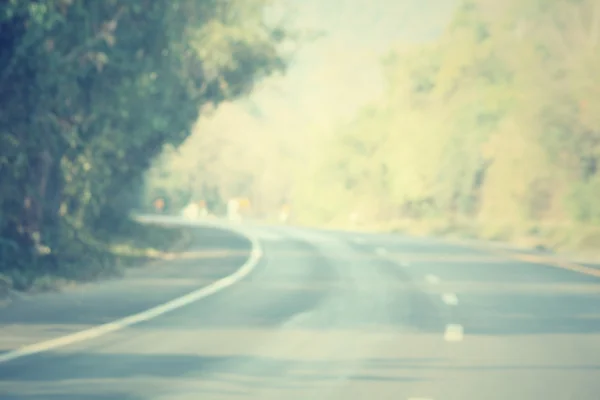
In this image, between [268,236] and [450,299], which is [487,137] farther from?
[450,299]

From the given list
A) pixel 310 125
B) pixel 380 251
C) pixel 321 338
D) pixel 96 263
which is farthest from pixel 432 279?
pixel 310 125

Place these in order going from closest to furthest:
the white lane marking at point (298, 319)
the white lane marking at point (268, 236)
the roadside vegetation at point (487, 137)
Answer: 1. the white lane marking at point (298, 319)
2. the white lane marking at point (268, 236)
3. the roadside vegetation at point (487, 137)

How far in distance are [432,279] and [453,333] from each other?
40.4ft

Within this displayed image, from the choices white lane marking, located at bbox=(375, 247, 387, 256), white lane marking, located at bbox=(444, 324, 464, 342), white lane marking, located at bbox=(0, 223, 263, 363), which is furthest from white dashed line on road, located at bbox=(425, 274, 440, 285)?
white lane marking, located at bbox=(375, 247, 387, 256)

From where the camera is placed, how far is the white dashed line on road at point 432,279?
30.7m

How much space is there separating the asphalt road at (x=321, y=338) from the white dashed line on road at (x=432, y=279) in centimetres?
4

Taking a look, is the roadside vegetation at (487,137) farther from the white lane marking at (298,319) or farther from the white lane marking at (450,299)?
the white lane marking at (298,319)

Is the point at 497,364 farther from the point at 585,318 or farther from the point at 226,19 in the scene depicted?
the point at 226,19

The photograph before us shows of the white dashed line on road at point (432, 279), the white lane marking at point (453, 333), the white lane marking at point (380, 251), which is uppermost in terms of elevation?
the white lane marking at point (380, 251)

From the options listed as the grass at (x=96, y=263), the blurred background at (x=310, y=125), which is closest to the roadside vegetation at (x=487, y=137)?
the blurred background at (x=310, y=125)

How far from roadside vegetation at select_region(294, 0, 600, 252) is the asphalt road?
23.9 meters

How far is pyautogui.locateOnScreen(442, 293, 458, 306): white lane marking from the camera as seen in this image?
81.5 ft

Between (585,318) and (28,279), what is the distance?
10138 mm

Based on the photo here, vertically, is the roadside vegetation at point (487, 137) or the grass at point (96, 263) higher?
the roadside vegetation at point (487, 137)
